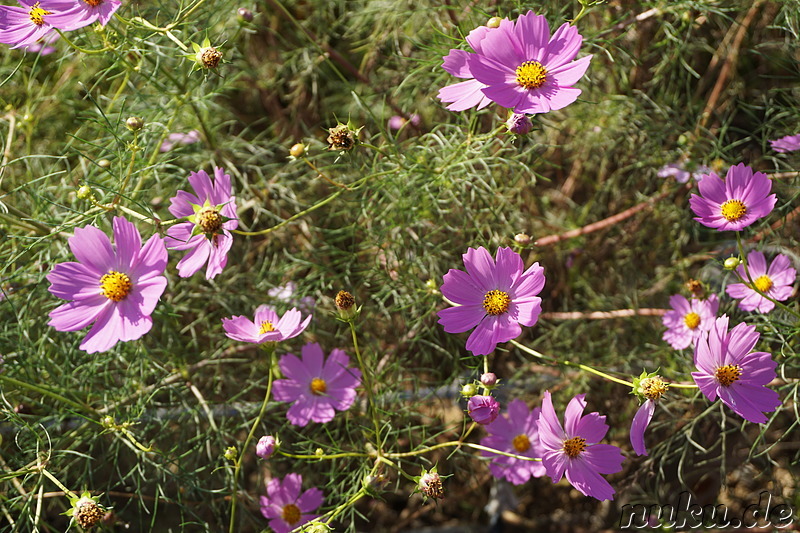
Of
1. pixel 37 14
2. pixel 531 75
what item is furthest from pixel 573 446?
pixel 37 14

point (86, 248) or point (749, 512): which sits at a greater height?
point (86, 248)

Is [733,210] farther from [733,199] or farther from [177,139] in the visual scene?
[177,139]

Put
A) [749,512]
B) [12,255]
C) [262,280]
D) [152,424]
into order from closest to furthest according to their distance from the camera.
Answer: [12,255] → [152,424] → [262,280] → [749,512]

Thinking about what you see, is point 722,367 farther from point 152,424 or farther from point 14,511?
point 14,511

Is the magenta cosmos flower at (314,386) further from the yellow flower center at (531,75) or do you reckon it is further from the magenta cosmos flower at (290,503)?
the yellow flower center at (531,75)

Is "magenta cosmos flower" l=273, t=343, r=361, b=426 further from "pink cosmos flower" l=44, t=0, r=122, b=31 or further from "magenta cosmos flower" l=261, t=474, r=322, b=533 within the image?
"pink cosmos flower" l=44, t=0, r=122, b=31

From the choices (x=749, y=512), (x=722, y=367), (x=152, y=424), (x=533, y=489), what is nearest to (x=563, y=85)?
(x=722, y=367)
